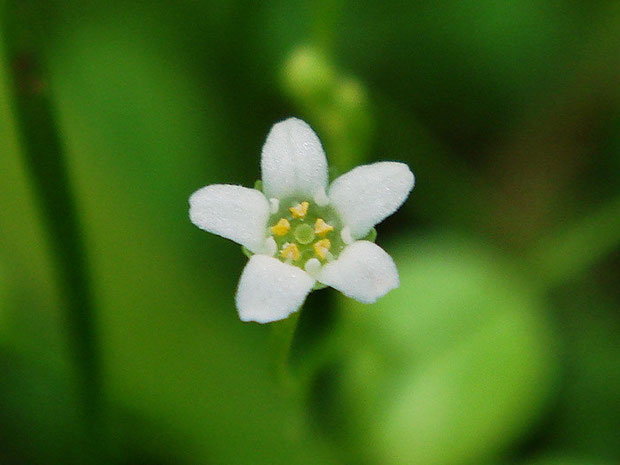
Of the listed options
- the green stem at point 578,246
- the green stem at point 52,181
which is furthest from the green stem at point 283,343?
the green stem at point 578,246

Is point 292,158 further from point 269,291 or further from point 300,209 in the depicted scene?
point 269,291

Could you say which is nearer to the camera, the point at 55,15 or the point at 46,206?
the point at 46,206

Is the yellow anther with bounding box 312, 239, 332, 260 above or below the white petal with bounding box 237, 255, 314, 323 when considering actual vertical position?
above

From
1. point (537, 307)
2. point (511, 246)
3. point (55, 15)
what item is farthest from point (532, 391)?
point (55, 15)

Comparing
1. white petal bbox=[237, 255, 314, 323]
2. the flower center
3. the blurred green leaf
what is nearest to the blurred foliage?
the blurred green leaf

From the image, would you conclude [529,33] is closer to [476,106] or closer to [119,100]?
[476,106]

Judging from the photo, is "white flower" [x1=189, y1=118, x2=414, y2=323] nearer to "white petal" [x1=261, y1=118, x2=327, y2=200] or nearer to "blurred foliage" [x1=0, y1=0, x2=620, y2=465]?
"white petal" [x1=261, y1=118, x2=327, y2=200]

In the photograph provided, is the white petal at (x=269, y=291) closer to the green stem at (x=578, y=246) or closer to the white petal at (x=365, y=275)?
the white petal at (x=365, y=275)

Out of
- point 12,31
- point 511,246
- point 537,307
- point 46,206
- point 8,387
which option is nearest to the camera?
point 12,31
